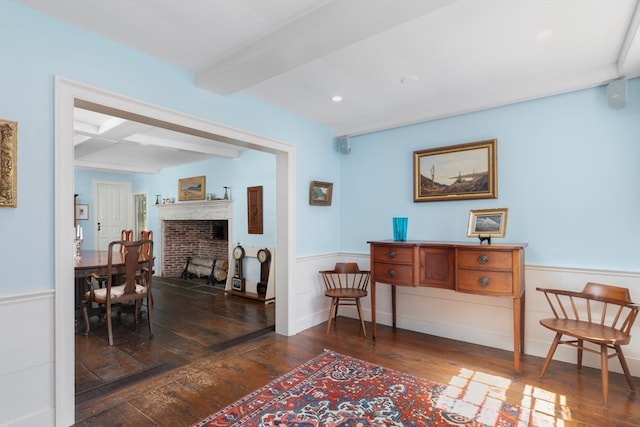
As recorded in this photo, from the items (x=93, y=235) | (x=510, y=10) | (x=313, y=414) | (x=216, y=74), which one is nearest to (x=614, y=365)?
(x=313, y=414)

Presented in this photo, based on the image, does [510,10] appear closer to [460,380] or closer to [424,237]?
[424,237]

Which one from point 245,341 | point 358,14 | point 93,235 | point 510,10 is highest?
point 510,10

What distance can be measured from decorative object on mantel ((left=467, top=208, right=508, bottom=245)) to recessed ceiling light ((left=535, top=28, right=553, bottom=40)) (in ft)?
4.72

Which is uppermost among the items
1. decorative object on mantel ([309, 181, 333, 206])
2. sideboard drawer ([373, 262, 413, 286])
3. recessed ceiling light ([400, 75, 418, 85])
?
recessed ceiling light ([400, 75, 418, 85])

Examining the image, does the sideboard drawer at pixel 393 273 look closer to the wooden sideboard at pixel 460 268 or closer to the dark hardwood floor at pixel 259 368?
the wooden sideboard at pixel 460 268

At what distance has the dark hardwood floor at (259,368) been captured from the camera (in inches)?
81.4

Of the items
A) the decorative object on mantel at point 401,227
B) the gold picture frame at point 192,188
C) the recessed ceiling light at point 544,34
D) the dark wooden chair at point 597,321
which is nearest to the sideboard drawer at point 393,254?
the decorative object on mantel at point 401,227

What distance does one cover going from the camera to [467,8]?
6.00 ft

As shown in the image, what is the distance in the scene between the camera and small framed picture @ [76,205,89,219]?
725 cm

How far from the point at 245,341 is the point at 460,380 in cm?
205

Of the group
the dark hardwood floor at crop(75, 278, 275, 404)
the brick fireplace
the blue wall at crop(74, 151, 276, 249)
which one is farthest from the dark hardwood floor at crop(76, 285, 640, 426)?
the brick fireplace

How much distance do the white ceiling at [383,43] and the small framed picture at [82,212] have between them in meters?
6.50

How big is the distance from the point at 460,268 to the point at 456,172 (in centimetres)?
111

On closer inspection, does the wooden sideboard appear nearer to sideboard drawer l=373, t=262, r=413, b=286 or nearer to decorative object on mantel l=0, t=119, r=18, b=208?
sideboard drawer l=373, t=262, r=413, b=286
